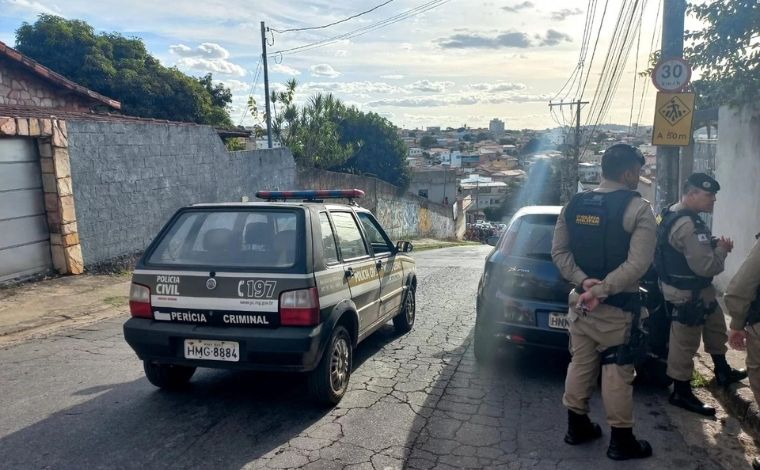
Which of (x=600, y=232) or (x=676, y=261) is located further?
(x=676, y=261)

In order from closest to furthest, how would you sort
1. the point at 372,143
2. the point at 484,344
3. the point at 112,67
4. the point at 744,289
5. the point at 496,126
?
the point at 744,289 → the point at 484,344 → the point at 112,67 → the point at 372,143 → the point at 496,126

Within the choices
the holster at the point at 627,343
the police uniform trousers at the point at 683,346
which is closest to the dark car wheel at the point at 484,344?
the police uniform trousers at the point at 683,346

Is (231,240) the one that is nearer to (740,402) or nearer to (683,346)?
(683,346)

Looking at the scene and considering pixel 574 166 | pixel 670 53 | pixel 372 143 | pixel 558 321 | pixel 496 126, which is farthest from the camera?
pixel 496 126

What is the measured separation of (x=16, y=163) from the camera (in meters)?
8.87

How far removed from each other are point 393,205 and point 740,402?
73.7ft

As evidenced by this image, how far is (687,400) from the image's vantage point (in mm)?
4500

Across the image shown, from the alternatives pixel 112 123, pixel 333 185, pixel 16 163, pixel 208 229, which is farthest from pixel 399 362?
pixel 333 185

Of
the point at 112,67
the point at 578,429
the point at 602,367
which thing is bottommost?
the point at 578,429

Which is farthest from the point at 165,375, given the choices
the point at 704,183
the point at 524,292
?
the point at 704,183

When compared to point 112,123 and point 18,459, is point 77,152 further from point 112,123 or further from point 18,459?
point 18,459

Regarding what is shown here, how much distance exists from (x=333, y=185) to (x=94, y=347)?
51.7 ft

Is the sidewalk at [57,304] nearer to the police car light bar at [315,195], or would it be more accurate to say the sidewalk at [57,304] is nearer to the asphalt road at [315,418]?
the asphalt road at [315,418]

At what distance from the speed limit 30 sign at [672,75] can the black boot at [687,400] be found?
10.2 ft
